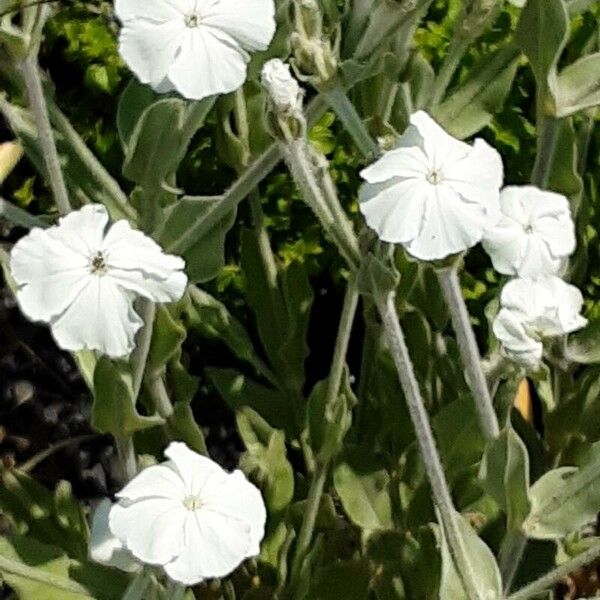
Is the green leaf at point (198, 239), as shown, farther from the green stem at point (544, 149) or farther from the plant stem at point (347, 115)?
the green stem at point (544, 149)

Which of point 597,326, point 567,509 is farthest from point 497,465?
point 597,326

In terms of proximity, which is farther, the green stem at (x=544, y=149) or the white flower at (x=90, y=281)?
the green stem at (x=544, y=149)

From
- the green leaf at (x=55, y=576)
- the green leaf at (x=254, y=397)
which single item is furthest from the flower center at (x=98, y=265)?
the green leaf at (x=254, y=397)

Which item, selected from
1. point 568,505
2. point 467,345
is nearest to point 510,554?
point 568,505

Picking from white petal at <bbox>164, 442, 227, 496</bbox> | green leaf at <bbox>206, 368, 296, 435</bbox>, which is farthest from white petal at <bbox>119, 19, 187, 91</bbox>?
green leaf at <bbox>206, 368, 296, 435</bbox>

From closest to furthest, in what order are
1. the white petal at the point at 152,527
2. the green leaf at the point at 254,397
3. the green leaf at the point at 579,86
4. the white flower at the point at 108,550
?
1. the white petal at the point at 152,527
2. the white flower at the point at 108,550
3. the green leaf at the point at 579,86
4. the green leaf at the point at 254,397

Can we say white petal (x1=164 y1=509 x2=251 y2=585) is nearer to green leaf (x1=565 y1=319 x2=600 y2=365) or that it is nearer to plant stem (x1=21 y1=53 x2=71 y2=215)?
plant stem (x1=21 y1=53 x2=71 y2=215)

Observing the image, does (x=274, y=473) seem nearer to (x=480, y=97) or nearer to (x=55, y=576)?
(x=55, y=576)
